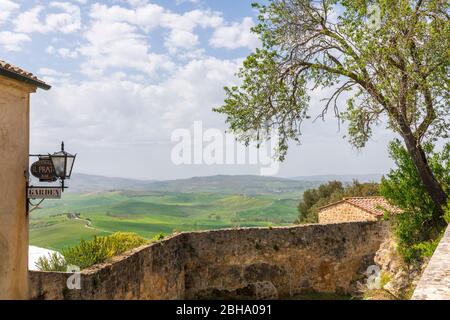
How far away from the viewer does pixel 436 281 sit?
4801 mm

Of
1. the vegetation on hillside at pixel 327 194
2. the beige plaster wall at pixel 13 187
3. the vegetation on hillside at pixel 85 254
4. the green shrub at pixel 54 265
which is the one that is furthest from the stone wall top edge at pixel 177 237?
the vegetation on hillside at pixel 327 194

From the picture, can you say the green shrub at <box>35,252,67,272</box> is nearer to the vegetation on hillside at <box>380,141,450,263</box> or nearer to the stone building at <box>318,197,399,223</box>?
the vegetation on hillside at <box>380,141,450,263</box>

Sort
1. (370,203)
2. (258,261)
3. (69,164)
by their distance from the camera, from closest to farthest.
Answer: (69,164), (258,261), (370,203)

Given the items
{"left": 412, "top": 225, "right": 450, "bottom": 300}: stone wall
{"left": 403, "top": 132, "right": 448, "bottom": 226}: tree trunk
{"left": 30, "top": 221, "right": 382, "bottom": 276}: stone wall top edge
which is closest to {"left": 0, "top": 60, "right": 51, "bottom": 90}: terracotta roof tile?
{"left": 30, "top": 221, "right": 382, "bottom": 276}: stone wall top edge

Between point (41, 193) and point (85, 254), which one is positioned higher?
point (41, 193)

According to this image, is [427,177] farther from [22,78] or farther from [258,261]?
[22,78]

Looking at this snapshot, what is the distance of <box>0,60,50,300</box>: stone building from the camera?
7414 mm

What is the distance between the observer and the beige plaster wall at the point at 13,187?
7.42 metres

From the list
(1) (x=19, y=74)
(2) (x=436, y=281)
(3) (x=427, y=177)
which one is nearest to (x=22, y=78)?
(1) (x=19, y=74)

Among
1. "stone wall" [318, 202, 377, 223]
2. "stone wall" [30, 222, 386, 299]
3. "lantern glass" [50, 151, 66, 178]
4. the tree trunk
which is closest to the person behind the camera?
"lantern glass" [50, 151, 66, 178]

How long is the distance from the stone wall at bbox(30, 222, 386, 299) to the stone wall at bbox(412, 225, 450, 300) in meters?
7.69

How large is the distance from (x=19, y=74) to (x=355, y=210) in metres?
19.7

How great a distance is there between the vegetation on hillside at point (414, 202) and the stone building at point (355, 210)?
5.81m

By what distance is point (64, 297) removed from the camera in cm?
898
